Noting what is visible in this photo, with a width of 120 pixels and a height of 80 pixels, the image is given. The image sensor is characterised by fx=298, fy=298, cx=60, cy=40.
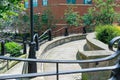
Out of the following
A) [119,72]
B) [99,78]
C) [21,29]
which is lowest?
[21,29]

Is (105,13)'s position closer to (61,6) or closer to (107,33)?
(61,6)

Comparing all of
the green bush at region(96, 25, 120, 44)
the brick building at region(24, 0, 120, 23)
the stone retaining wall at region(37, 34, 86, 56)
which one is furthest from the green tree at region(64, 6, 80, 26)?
the green bush at region(96, 25, 120, 44)

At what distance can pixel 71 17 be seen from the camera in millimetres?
26359

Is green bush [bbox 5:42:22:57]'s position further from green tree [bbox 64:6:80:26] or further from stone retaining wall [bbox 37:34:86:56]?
green tree [bbox 64:6:80:26]

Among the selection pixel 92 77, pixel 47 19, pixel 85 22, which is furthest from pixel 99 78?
pixel 47 19

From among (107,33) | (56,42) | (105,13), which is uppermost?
(107,33)

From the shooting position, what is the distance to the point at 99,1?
2334cm

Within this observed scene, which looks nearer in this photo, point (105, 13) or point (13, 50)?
point (13, 50)

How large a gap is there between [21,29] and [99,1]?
9.71m

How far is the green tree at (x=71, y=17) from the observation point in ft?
86.5

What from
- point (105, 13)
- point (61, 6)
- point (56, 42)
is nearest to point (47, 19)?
point (61, 6)

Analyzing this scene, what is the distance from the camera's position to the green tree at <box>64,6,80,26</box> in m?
26.4

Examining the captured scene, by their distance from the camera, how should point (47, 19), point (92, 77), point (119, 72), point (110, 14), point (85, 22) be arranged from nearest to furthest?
point (119, 72) < point (92, 77) < point (110, 14) < point (85, 22) < point (47, 19)

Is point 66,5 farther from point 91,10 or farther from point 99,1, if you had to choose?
point 99,1
